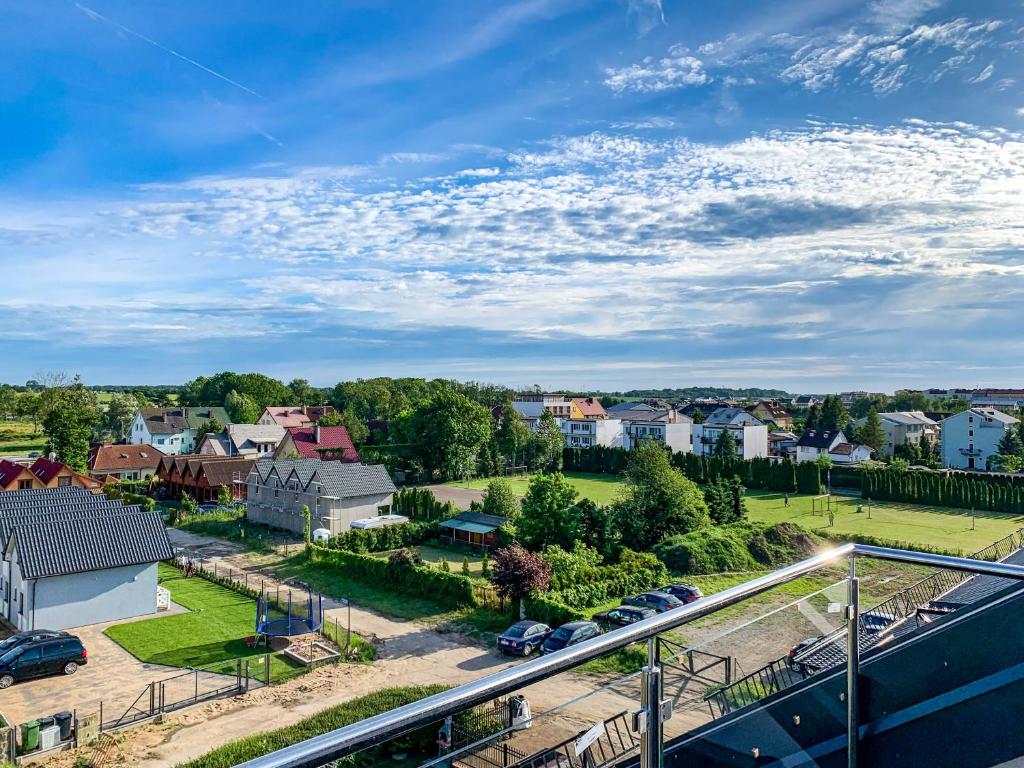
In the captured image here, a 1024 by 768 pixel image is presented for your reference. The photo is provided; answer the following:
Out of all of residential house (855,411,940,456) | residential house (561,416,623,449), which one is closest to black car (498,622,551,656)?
residential house (561,416,623,449)

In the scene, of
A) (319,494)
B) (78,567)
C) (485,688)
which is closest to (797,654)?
(485,688)

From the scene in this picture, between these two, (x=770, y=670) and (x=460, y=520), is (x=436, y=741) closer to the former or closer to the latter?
(x=770, y=670)

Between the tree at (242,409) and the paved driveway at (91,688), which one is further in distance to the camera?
the tree at (242,409)

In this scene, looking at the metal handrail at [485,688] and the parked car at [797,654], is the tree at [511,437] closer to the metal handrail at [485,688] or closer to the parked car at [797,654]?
the parked car at [797,654]

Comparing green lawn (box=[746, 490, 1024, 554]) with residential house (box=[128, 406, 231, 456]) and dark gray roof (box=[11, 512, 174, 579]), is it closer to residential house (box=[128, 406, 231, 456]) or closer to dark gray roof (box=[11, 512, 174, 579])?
dark gray roof (box=[11, 512, 174, 579])

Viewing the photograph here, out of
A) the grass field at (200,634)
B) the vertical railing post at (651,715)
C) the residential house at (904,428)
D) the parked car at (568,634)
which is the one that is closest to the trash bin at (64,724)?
the grass field at (200,634)

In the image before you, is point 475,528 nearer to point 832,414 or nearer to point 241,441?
point 241,441
